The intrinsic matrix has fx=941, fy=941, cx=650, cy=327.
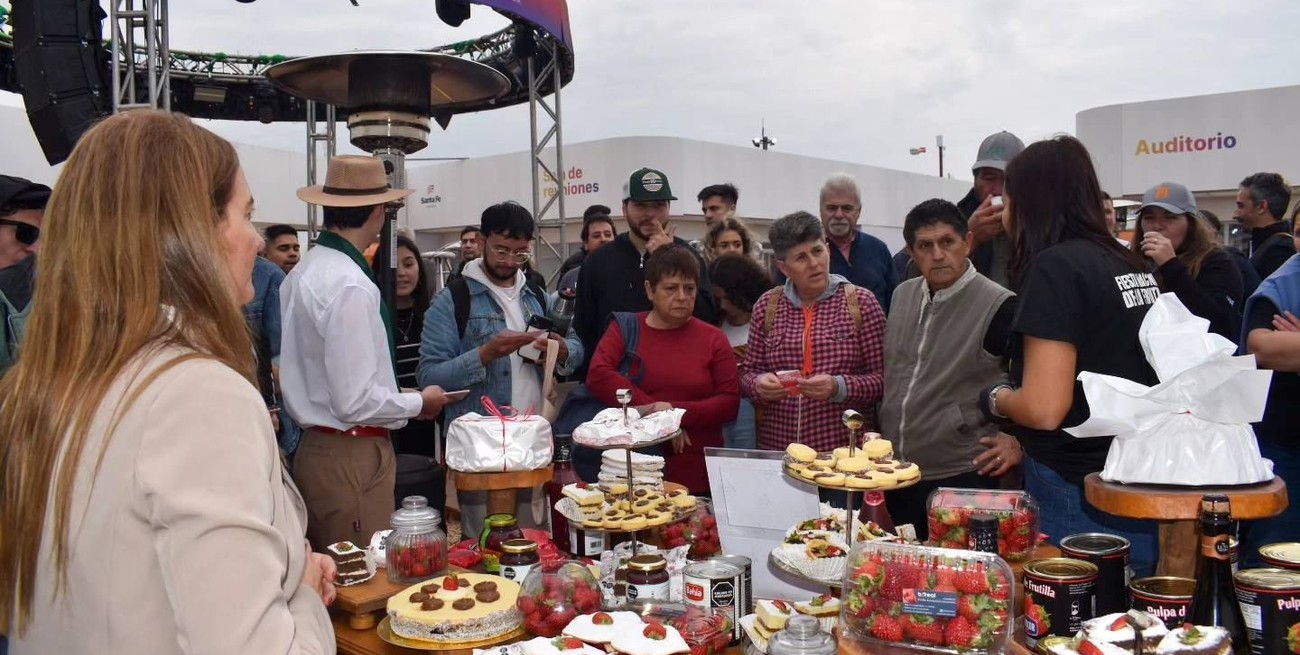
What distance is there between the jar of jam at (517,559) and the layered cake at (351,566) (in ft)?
1.10

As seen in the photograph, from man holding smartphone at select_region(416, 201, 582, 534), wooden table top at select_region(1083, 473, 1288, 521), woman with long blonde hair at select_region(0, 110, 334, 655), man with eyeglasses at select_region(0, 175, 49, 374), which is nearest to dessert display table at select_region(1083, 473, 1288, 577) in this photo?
wooden table top at select_region(1083, 473, 1288, 521)

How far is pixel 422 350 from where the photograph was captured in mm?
3789

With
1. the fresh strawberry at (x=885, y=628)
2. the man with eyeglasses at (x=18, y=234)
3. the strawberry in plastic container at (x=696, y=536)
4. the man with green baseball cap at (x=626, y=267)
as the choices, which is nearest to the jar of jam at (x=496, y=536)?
the strawberry in plastic container at (x=696, y=536)

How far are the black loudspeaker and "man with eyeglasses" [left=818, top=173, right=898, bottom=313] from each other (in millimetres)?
4672

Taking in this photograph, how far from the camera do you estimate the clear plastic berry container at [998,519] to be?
6.66 feet

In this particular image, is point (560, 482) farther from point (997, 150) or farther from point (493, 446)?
point (997, 150)

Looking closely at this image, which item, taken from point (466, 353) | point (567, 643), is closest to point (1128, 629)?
point (567, 643)

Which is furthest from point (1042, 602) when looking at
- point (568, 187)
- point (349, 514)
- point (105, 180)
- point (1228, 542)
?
point (568, 187)

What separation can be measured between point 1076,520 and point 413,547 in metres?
1.60

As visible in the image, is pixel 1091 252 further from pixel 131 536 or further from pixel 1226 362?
pixel 131 536

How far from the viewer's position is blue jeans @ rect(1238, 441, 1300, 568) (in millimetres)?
2760

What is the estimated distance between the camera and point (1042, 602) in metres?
1.62

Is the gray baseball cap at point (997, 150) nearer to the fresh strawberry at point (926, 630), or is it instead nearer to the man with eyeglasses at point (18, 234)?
the fresh strawberry at point (926, 630)

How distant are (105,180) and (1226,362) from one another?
1785mm
